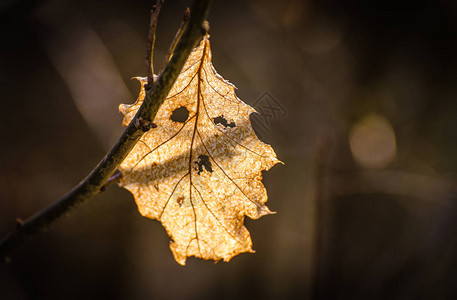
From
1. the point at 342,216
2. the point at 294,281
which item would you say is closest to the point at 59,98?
the point at 294,281

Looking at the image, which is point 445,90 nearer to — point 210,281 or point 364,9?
point 364,9

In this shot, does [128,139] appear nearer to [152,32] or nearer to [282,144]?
[152,32]

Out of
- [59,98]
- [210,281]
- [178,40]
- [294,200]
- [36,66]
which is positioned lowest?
[210,281]

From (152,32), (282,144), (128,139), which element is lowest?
(282,144)

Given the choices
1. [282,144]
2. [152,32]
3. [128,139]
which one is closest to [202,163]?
[128,139]

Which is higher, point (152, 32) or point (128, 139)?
point (152, 32)

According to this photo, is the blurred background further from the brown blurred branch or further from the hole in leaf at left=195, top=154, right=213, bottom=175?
the brown blurred branch

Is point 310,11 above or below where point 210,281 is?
above
